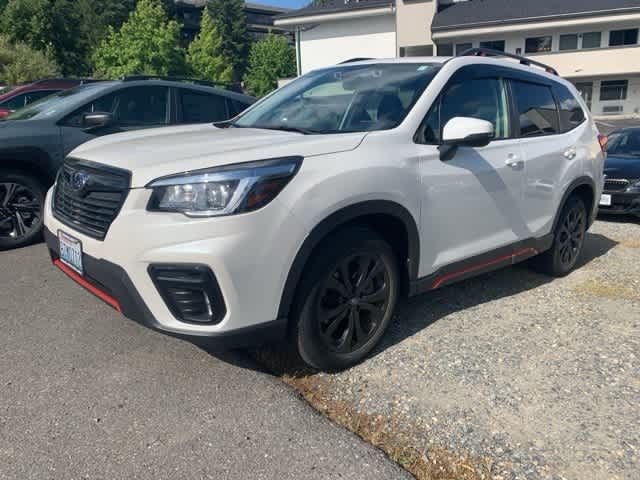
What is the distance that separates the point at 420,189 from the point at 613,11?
35.7m

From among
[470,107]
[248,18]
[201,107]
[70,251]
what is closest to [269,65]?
[248,18]

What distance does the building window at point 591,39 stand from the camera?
112 ft

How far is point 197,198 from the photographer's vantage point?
2.41 metres

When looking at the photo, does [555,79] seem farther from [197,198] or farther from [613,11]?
[613,11]

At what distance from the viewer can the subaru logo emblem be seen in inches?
112

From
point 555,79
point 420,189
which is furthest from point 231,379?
point 555,79

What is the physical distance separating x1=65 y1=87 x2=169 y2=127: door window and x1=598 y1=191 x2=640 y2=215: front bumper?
5.70 metres

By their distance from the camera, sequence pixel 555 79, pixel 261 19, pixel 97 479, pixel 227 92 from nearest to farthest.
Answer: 1. pixel 97 479
2. pixel 555 79
3. pixel 227 92
4. pixel 261 19

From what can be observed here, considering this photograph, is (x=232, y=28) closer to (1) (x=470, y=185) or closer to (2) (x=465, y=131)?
(1) (x=470, y=185)

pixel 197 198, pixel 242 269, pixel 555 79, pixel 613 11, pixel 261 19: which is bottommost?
pixel 242 269

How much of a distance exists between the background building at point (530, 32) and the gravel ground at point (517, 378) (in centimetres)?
3413

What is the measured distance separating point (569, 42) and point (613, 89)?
13.8 ft

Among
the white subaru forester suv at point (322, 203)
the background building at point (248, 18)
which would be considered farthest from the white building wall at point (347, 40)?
the white subaru forester suv at point (322, 203)

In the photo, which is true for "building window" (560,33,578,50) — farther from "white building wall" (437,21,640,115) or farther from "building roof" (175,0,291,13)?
"building roof" (175,0,291,13)
